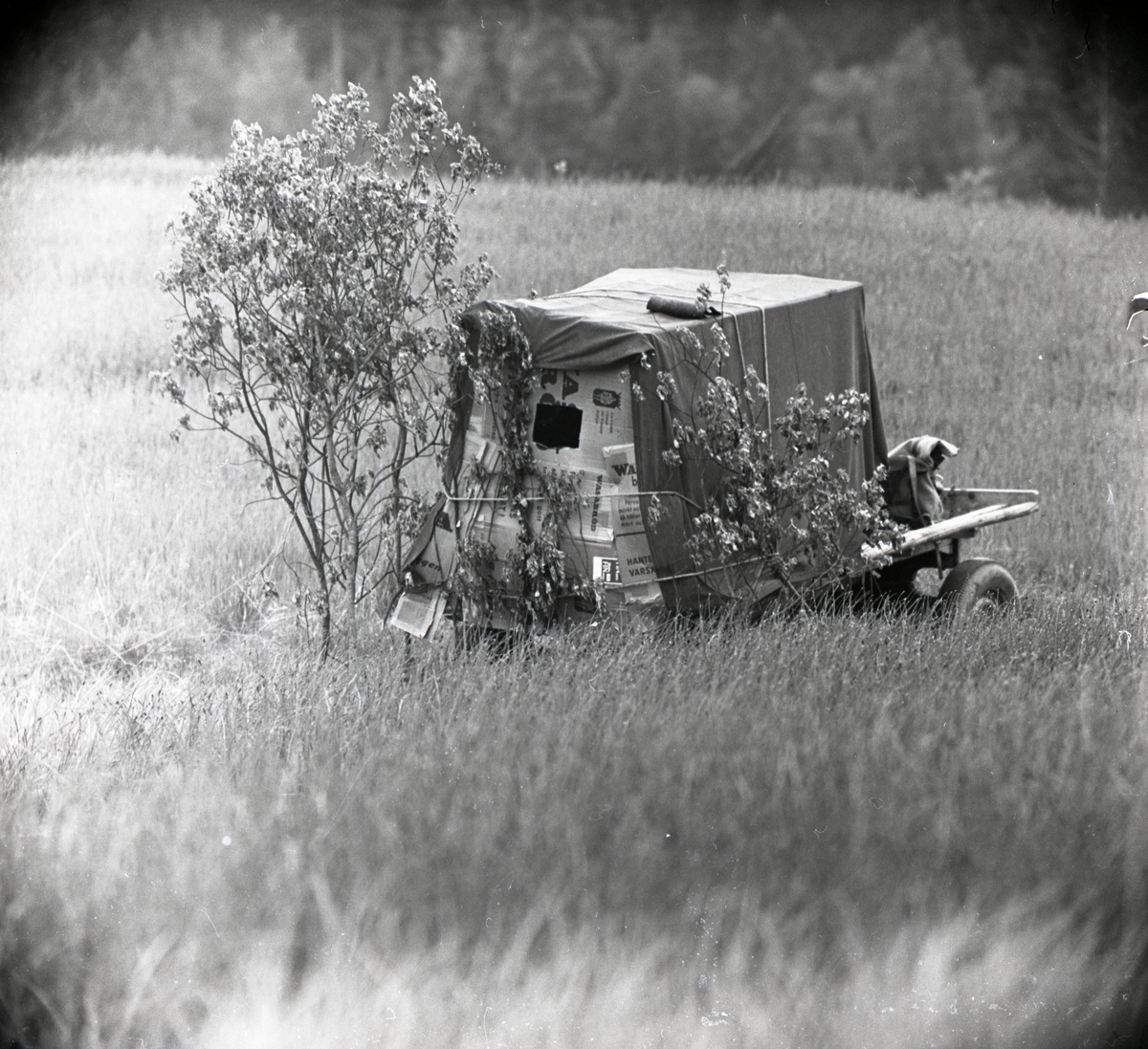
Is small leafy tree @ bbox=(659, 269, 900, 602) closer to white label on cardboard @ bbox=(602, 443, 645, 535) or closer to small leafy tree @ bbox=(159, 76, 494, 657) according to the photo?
white label on cardboard @ bbox=(602, 443, 645, 535)

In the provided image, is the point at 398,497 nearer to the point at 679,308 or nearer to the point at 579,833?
the point at 679,308

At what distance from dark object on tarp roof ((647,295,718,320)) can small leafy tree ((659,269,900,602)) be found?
34mm

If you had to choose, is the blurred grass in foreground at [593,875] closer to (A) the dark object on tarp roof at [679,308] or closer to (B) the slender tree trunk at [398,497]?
(B) the slender tree trunk at [398,497]

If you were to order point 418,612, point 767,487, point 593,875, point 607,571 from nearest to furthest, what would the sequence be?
point 593,875 < point 607,571 < point 767,487 < point 418,612

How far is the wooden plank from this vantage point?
630cm

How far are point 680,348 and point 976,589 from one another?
2.43m

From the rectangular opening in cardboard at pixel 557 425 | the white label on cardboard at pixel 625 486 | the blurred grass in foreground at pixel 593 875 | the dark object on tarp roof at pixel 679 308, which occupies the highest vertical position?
the dark object on tarp roof at pixel 679 308

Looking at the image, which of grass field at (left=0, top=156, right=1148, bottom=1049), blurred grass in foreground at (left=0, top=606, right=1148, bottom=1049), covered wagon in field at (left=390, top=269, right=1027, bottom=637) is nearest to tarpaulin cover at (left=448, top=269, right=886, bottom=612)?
covered wagon in field at (left=390, top=269, right=1027, bottom=637)

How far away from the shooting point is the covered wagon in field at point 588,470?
542 cm

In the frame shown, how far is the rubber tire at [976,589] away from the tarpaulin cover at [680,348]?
79cm

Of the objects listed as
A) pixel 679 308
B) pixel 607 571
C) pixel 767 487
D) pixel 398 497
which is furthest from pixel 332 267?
pixel 767 487

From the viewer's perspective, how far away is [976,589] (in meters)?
6.82

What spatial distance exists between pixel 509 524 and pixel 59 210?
4.90m

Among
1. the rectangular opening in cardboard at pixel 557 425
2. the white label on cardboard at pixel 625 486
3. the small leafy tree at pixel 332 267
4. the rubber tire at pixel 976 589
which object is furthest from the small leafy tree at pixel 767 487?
the small leafy tree at pixel 332 267
